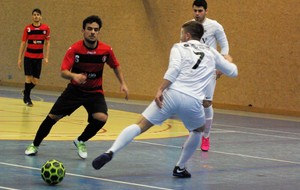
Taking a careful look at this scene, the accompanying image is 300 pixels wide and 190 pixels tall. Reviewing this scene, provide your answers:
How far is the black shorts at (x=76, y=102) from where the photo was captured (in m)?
10.1

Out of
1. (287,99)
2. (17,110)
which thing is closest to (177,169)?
(17,110)

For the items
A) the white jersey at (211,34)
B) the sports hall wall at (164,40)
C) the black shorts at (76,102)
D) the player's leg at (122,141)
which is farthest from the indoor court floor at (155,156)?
the sports hall wall at (164,40)

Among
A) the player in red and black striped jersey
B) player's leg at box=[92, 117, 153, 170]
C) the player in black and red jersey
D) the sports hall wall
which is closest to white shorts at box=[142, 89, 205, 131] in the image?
player's leg at box=[92, 117, 153, 170]

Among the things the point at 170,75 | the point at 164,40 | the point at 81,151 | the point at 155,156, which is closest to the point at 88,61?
the point at 81,151

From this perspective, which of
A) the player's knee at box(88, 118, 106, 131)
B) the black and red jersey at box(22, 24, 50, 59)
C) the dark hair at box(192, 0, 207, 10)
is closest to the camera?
the player's knee at box(88, 118, 106, 131)

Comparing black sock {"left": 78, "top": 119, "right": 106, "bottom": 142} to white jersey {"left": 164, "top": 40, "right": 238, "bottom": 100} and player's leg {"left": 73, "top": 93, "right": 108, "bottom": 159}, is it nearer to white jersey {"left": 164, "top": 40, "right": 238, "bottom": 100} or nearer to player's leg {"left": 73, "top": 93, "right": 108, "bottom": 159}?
player's leg {"left": 73, "top": 93, "right": 108, "bottom": 159}

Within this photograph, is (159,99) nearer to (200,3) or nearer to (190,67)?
(190,67)

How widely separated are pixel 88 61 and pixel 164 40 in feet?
39.5

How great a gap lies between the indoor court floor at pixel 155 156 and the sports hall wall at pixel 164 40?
8.84ft

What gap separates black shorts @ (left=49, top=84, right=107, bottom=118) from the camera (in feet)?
33.0

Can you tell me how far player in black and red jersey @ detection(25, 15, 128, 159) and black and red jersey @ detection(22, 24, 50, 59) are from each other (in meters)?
8.58

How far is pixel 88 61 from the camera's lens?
994 centimetres

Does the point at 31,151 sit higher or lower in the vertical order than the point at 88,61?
lower

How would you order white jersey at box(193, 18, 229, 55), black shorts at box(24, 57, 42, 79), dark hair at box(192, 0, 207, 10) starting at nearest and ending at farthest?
dark hair at box(192, 0, 207, 10) < white jersey at box(193, 18, 229, 55) < black shorts at box(24, 57, 42, 79)
